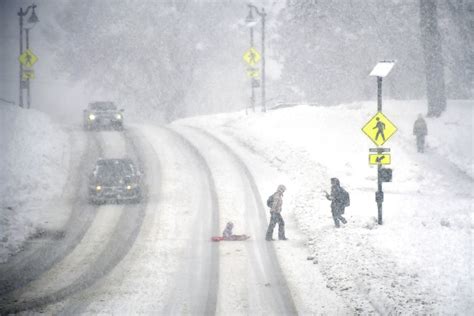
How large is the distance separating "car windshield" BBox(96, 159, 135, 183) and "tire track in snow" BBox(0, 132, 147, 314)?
1199 mm

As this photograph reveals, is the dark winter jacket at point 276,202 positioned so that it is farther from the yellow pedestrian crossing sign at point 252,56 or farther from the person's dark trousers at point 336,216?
the yellow pedestrian crossing sign at point 252,56

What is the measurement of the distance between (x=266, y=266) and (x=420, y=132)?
1494 cm

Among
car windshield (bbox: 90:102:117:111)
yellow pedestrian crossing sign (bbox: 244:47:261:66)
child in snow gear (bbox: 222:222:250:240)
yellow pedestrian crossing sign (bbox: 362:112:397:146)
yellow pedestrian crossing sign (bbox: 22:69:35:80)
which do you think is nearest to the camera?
yellow pedestrian crossing sign (bbox: 362:112:397:146)

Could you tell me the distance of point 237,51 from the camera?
6153 centimetres

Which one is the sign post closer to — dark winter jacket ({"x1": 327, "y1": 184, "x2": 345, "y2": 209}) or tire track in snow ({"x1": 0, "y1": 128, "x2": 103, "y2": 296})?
dark winter jacket ({"x1": 327, "y1": 184, "x2": 345, "y2": 209})

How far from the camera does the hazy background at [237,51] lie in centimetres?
3875

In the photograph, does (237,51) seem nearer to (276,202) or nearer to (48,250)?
(276,202)

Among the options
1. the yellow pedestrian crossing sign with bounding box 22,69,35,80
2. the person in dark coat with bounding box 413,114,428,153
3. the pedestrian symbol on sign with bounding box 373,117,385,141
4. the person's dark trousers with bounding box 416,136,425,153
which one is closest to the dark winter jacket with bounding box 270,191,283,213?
the pedestrian symbol on sign with bounding box 373,117,385,141

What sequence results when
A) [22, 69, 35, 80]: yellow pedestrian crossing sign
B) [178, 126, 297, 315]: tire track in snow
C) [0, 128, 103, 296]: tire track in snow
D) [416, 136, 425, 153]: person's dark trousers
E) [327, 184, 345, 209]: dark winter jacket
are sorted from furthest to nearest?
[22, 69, 35, 80]: yellow pedestrian crossing sign → [416, 136, 425, 153]: person's dark trousers → [327, 184, 345, 209]: dark winter jacket → [0, 128, 103, 296]: tire track in snow → [178, 126, 297, 315]: tire track in snow

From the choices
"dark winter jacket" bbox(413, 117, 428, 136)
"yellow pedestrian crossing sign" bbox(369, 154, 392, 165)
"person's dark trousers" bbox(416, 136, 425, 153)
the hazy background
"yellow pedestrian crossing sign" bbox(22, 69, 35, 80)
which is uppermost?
the hazy background

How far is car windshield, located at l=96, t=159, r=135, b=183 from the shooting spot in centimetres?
2192

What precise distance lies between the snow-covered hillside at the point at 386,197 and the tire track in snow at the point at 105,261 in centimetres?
523

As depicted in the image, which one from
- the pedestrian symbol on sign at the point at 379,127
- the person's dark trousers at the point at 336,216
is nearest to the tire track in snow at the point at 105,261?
the person's dark trousers at the point at 336,216

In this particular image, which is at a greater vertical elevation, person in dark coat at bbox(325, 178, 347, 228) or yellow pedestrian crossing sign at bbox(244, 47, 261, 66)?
yellow pedestrian crossing sign at bbox(244, 47, 261, 66)
